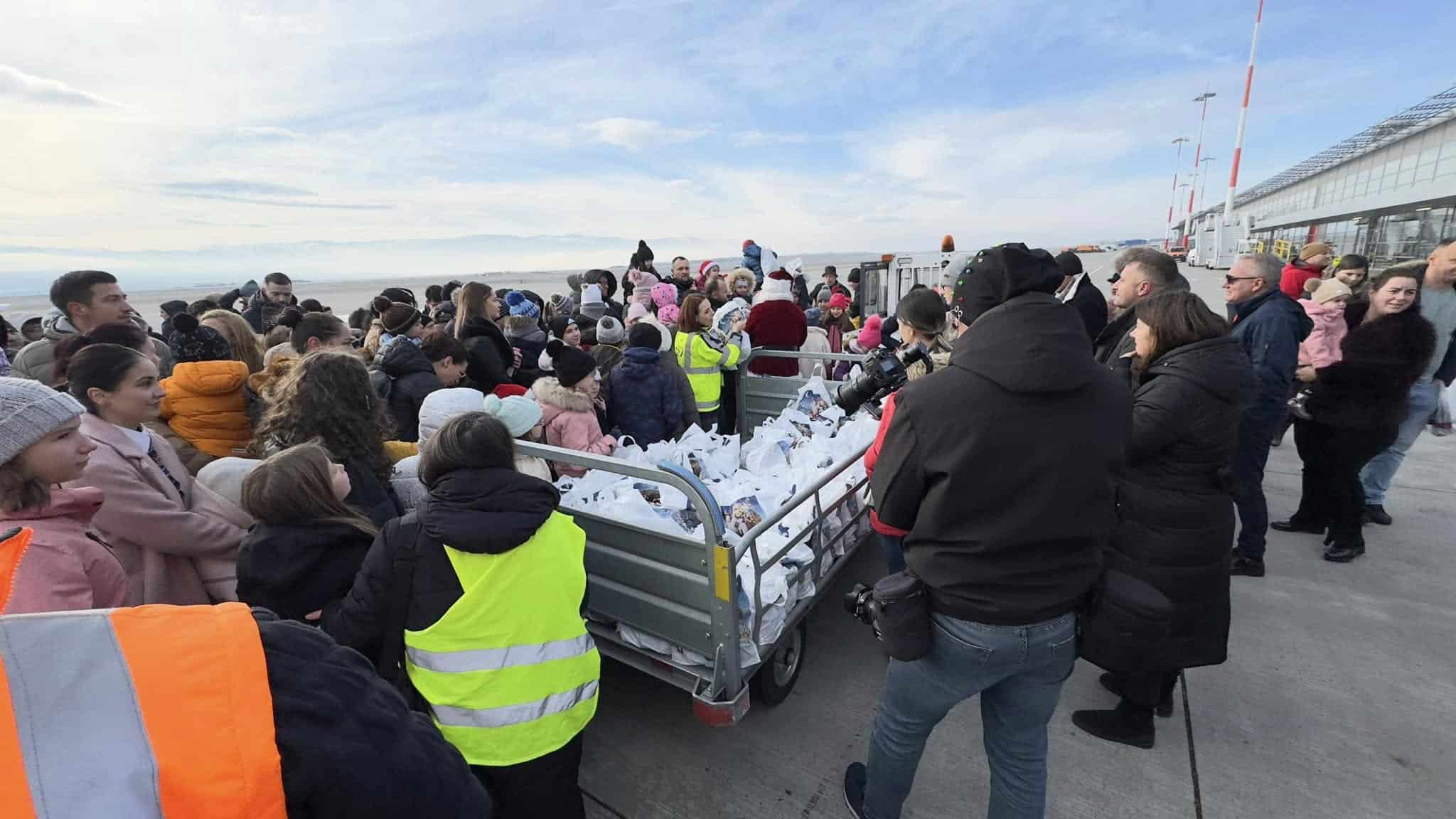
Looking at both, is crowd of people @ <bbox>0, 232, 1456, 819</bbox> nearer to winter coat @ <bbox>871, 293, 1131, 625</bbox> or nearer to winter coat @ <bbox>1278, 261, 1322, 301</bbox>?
winter coat @ <bbox>871, 293, 1131, 625</bbox>

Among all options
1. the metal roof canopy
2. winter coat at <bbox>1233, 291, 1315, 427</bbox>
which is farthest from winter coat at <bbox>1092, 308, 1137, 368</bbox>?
the metal roof canopy

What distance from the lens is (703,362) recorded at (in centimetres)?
476

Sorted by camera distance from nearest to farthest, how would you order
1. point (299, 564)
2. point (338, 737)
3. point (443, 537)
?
point (338, 737)
point (443, 537)
point (299, 564)

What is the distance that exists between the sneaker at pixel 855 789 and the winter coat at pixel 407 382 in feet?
8.77

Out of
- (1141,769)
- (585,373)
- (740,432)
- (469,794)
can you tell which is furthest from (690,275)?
(469,794)

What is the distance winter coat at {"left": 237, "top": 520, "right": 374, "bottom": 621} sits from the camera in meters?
1.78

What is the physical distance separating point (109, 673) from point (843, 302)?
850 cm

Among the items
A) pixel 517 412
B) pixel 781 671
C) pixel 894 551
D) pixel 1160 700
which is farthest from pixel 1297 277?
pixel 517 412

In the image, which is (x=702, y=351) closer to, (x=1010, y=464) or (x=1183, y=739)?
(x=1010, y=464)

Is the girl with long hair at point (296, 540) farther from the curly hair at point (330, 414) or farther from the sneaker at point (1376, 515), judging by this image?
the sneaker at point (1376, 515)

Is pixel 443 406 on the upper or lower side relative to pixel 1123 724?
upper

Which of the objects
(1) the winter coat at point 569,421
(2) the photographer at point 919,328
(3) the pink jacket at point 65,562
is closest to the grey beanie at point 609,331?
(1) the winter coat at point 569,421

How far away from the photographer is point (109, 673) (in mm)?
646

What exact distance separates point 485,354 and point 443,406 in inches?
64.2
